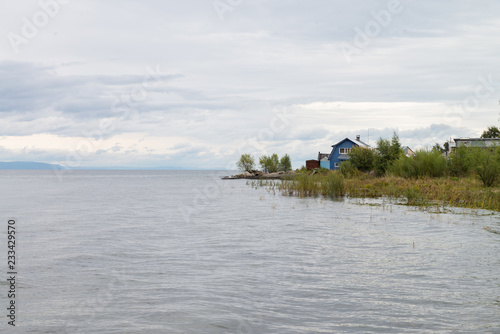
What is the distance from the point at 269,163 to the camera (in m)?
128

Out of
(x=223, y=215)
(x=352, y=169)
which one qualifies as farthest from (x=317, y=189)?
(x=352, y=169)

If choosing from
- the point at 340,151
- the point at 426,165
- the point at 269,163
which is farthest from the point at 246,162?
the point at 426,165

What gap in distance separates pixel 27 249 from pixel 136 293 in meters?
8.87

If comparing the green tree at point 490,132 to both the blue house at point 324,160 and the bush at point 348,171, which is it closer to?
the blue house at point 324,160

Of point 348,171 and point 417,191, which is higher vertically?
point 348,171

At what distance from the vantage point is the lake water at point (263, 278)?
28.5ft

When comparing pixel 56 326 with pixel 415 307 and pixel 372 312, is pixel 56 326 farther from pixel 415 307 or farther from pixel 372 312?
pixel 415 307

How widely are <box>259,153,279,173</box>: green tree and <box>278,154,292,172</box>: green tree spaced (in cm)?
121

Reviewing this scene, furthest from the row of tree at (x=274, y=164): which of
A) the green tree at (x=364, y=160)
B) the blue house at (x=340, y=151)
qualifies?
the green tree at (x=364, y=160)

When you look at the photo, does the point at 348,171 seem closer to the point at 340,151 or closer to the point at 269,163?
the point at 340,151

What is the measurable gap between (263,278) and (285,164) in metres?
115

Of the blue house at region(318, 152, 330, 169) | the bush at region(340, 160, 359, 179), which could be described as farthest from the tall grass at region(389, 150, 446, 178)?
the blue house at region(318, 152, 330, 169)

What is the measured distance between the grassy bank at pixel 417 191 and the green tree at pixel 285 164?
79685 mm

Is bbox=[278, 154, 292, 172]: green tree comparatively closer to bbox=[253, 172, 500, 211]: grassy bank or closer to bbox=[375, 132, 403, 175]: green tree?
bbox=[375, 132, 403, 175]: green tree
